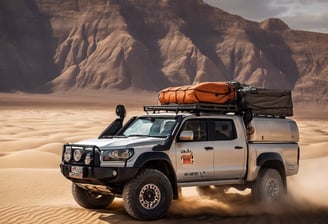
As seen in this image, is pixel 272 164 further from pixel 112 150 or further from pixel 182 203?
pixel 112 150

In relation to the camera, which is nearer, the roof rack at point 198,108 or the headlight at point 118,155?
the headlight at point 118,155

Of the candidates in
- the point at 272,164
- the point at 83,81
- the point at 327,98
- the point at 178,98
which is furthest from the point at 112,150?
the point at 327,98

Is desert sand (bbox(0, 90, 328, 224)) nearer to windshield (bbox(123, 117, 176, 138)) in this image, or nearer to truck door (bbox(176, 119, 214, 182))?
truck door (bbox(176, 119, 214, 182))

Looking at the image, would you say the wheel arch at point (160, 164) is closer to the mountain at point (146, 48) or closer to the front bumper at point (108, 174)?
the front bumper at point (108, 174)

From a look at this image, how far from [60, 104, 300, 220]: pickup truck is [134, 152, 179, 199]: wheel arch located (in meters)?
0.02

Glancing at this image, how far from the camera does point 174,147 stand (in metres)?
9.60

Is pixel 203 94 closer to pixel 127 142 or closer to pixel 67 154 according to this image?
pixel 127 142

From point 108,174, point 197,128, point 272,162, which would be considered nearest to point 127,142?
point 108,174

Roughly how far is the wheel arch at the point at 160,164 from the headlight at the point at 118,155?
17cm

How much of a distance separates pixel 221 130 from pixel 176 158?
126cm

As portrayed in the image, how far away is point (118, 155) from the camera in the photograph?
915 centimetres

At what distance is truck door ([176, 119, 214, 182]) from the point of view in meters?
9.70

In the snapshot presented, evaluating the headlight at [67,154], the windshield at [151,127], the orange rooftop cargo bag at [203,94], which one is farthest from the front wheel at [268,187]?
the headlight at [67,154]

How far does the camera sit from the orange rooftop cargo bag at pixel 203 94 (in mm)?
10344
